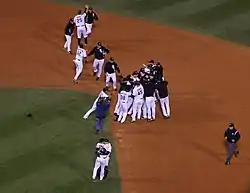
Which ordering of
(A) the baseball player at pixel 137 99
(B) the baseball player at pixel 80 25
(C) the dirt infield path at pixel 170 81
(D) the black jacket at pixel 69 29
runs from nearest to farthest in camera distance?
(C) the dirt infield path at pixel 170 81
(A) the baseball player at pixel 137 99
(D) the black jacket at pixel 69 29
(B) the baseball player at pixel 80 25

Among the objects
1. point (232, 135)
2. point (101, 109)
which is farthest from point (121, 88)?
point (232, 135)

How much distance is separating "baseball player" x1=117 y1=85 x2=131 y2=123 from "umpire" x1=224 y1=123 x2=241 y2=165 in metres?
2.77

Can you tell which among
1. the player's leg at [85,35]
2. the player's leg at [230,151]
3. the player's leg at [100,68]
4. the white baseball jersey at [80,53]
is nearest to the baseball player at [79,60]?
the white baseball jersey at [80,53]

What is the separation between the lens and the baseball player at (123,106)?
19.4 metres

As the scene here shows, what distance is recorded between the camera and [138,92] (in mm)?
Answer: 19547

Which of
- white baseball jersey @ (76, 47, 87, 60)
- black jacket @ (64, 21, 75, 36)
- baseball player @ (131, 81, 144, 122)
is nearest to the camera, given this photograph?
baseball player @ (131, 81, 144, 122)

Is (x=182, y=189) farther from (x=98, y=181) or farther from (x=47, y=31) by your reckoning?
(x=47, y=31)

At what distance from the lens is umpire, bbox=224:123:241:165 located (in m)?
18.4

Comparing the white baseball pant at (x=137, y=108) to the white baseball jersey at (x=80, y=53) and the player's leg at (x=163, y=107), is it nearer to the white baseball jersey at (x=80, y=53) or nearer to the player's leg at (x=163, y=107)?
the player's leg at (x=163, y=107)

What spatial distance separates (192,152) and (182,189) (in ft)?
4.71

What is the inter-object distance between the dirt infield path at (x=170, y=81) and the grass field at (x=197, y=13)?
555mm

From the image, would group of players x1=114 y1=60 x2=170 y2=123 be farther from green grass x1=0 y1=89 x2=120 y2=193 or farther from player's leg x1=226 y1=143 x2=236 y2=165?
player's leg x1=226 y1=143 x2=236 y2=165

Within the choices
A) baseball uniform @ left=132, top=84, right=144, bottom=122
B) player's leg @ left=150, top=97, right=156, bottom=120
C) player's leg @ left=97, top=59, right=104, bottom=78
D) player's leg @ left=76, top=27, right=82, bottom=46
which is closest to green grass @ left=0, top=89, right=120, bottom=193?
baseball uniform @ left=132, top=84, right=144, bottom=122

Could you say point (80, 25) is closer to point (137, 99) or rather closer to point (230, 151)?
point (137, 99)
